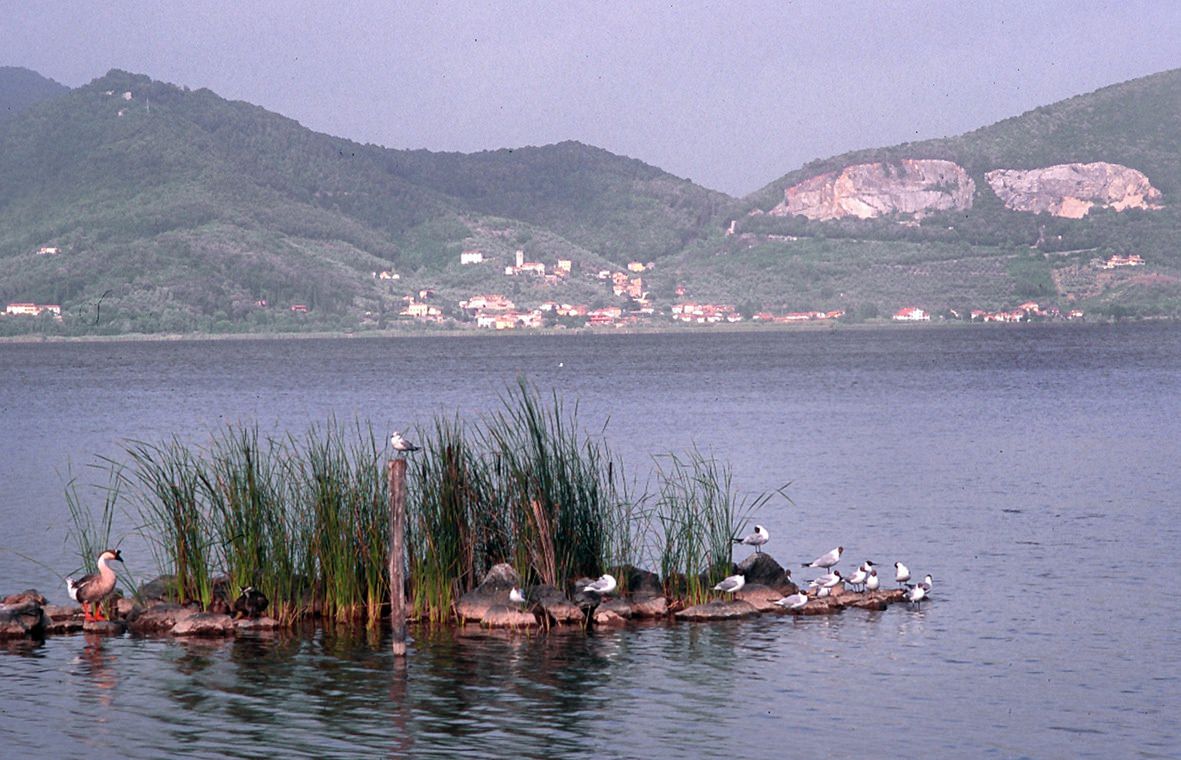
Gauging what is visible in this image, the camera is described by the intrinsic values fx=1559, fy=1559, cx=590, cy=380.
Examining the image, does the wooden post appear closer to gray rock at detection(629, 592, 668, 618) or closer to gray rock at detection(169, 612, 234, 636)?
gray rock at detection(169, 612, 234, 636)

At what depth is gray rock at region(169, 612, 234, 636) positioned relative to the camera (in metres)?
17.7

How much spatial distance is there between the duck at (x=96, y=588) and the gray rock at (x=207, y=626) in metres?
1.01

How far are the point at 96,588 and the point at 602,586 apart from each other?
5.85 m

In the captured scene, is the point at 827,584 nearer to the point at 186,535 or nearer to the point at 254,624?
the point at 254,624

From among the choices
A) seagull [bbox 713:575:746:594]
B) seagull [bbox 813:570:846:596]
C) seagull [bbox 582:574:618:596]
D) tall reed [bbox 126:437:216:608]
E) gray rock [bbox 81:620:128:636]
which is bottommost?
gray rock [bbox 81:620:128:636]

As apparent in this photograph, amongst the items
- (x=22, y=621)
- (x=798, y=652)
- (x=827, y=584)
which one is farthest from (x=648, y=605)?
(x=22, y=621)

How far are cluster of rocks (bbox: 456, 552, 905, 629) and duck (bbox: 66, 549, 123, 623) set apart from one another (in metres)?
4.04

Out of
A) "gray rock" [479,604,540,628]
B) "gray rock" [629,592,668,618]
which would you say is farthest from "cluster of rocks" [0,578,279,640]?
"gray rock" [629,592,668,618]

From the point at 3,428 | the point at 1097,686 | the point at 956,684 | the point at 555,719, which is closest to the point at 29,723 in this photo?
the point at 555,719

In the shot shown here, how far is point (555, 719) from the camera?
1425 cm

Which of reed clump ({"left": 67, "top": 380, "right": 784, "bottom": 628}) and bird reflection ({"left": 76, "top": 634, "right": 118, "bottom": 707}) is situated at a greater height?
reed clump ({"left": 67, "top": 380, "right": 784, "bottom": 628})

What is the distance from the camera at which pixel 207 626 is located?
58.1 ft

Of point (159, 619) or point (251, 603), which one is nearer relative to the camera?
point (251, 603)

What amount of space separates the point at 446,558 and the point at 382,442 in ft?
76.6
